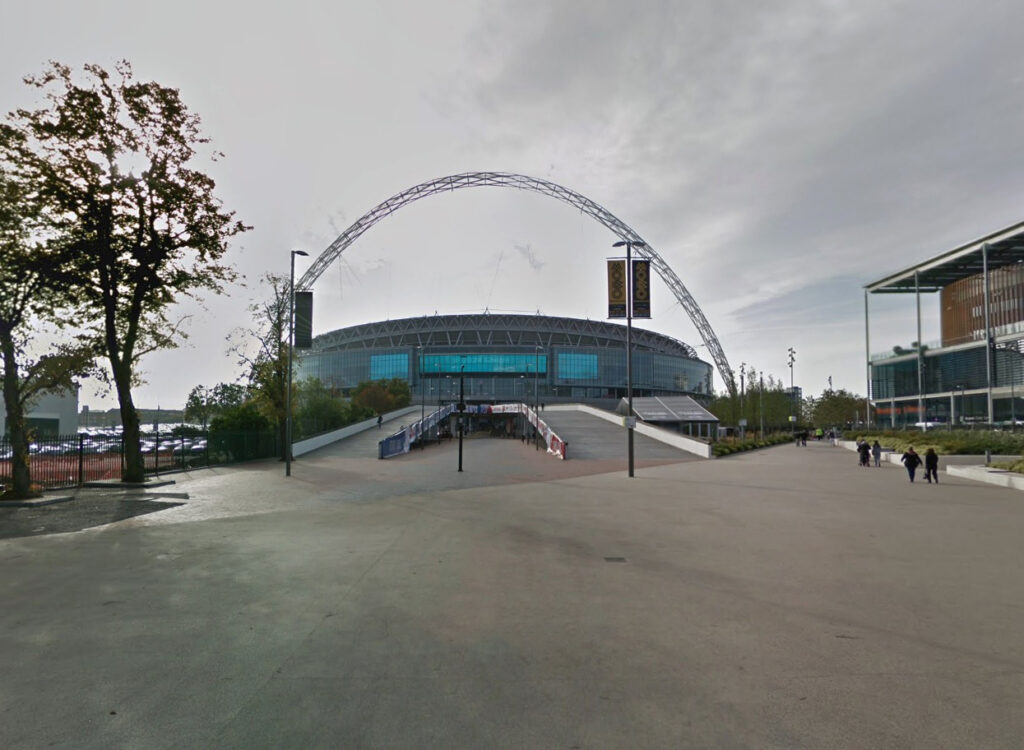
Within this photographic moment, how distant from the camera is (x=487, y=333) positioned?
11731 cm

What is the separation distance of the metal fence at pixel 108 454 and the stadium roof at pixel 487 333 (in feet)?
257

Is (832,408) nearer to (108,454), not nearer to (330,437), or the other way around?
(330,437)

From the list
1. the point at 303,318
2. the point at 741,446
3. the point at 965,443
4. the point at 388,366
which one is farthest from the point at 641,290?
the point at 388,366

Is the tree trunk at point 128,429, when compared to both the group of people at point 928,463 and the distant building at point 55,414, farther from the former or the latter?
the distant building at point 55,414

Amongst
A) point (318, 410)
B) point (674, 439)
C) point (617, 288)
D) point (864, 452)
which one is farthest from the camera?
point (318, 410)

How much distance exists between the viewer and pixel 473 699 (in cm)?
429

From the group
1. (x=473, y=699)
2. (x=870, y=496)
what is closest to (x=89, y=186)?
(x=473, y=699)

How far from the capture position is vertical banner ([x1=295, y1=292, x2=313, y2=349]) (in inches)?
1073

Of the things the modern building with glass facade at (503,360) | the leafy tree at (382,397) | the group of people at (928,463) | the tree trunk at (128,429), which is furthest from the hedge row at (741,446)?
the modern building with glass facade at (503,360)

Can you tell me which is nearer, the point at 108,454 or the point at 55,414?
the point at 108,454

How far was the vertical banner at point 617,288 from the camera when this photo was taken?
80.0ft

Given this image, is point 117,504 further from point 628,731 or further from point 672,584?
point 628,731

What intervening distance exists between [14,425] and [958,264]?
105m

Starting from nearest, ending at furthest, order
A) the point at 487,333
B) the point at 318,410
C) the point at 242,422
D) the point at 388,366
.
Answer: the point at 242,422, the point at 318,410, the point at 388,366, the point at 487,333
